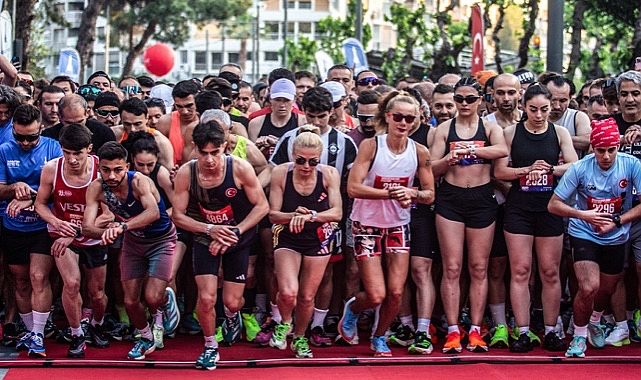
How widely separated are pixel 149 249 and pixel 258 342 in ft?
4.63

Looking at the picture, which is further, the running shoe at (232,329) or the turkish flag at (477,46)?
the turkish flag at (477,46)

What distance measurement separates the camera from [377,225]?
30.3ft

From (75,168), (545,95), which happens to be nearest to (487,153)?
(545,95)

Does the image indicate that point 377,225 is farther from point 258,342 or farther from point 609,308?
point 609,308

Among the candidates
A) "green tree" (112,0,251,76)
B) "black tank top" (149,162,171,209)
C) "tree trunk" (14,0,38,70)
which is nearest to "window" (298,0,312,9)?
"green tree" (112,0,251,76)

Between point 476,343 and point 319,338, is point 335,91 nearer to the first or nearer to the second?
point 319,338

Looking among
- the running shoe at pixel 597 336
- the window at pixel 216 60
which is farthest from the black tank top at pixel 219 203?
the window at pixel 216 60

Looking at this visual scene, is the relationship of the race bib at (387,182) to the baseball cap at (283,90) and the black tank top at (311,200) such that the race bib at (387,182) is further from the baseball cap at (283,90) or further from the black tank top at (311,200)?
the baseball cap at (283,90)

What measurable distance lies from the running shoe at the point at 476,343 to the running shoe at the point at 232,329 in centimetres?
207

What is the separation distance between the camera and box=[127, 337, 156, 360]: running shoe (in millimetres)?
9172

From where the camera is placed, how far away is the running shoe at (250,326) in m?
10.0

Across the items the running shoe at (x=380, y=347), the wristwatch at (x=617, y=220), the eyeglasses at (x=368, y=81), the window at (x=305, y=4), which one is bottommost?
the running shoe at (x=380, y=347)

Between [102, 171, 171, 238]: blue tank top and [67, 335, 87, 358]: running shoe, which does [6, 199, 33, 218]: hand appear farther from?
[67, 335, 87, 358]: running shoe

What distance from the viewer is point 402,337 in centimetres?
985
